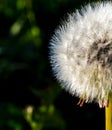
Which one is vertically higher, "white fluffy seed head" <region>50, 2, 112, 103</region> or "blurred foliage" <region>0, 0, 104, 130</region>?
"blurred foliage" <region>0, 0, 104, 130</region>

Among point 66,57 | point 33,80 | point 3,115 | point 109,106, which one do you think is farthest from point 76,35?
point 33,80

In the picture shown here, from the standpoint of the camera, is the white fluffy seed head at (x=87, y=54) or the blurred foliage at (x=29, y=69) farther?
the blurred foliage at (x=29, y=69)

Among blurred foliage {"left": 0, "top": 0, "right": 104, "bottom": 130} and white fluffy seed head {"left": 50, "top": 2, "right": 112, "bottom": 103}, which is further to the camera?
blurred foliage {"left": 0, "top": 0, "right": 104, "bottom": 130}

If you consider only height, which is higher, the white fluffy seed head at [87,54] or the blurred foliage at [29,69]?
the blurred foliage at [29,69]

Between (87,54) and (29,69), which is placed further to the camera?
(29,69)

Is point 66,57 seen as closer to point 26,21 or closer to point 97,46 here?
point 97,46
